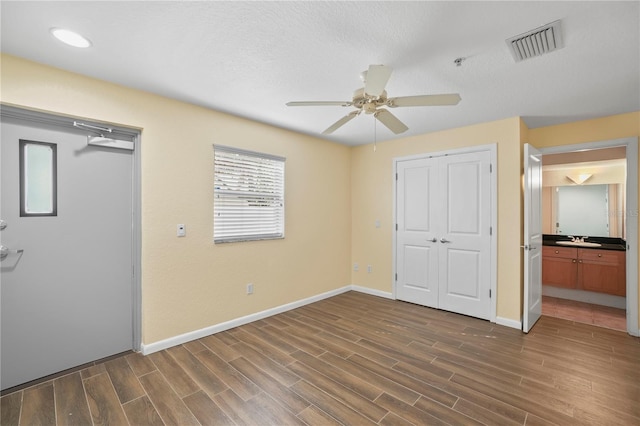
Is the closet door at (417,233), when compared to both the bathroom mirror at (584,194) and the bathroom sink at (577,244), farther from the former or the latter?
the bathroom sink at (577,244)

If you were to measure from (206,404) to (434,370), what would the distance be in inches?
73.2

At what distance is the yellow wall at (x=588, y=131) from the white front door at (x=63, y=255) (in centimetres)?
493

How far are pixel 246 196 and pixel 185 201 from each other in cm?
77

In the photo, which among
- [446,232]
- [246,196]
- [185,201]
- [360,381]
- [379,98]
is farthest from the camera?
[446,232]

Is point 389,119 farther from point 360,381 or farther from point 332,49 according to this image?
point 360,381

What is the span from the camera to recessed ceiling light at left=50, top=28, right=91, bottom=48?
181cm

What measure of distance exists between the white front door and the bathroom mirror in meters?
6.04

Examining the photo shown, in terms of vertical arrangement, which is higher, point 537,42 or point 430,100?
point 537,42

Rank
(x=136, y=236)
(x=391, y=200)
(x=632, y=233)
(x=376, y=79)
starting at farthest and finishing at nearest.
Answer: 1. (x=391, y=200)
2. (x=632, y=233)
3. (x=136, y=236)
4. (x=376, y=79)

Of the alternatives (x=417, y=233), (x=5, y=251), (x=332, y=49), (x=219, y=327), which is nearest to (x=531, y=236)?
(x=417, y=233)

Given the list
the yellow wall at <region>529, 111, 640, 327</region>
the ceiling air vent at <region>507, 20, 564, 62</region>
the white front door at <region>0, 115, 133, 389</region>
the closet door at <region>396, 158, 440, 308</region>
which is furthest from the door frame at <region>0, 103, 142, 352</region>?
the yellow wall at <region>529, 111, 640, 327</region>

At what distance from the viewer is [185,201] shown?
2969mm

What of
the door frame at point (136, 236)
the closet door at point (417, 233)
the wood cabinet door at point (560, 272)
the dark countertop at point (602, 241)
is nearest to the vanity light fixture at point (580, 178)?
the dark countertop at point (602, 241)

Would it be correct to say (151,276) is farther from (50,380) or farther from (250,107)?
(250,107)
